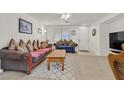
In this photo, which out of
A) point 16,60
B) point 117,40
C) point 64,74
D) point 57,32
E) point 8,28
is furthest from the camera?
point 57,32

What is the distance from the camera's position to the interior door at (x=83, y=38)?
33.0 feet

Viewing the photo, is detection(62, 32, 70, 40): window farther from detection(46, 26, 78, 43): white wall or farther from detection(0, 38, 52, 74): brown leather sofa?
detection(0, 38, 52, 74): brown leather sofa

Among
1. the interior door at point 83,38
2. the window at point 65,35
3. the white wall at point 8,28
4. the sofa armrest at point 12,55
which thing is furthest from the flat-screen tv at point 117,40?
the window at point 65,35

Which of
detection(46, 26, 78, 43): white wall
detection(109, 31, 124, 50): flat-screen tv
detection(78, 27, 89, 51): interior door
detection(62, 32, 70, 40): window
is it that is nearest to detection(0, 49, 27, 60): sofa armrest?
detection(109, 31, 124, 50): flat-screen tv

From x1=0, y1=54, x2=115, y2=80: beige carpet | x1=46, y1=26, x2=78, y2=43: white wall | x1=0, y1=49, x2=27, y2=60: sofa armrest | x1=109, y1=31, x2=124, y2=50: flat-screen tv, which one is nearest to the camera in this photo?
x1=0, y1=54, x2=115, y2=80: beige carpet

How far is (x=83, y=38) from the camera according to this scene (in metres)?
10.1

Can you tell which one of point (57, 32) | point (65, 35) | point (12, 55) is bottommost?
point (12, 55)

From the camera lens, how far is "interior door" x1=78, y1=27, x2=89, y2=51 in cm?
1007

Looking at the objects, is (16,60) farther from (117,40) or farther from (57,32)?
(57,32)

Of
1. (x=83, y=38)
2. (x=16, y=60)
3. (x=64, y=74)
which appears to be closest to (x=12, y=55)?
(x=16, y=60)

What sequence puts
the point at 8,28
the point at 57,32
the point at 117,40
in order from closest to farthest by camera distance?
the point at 8,28
the point at 117,40
the point at 57,32
